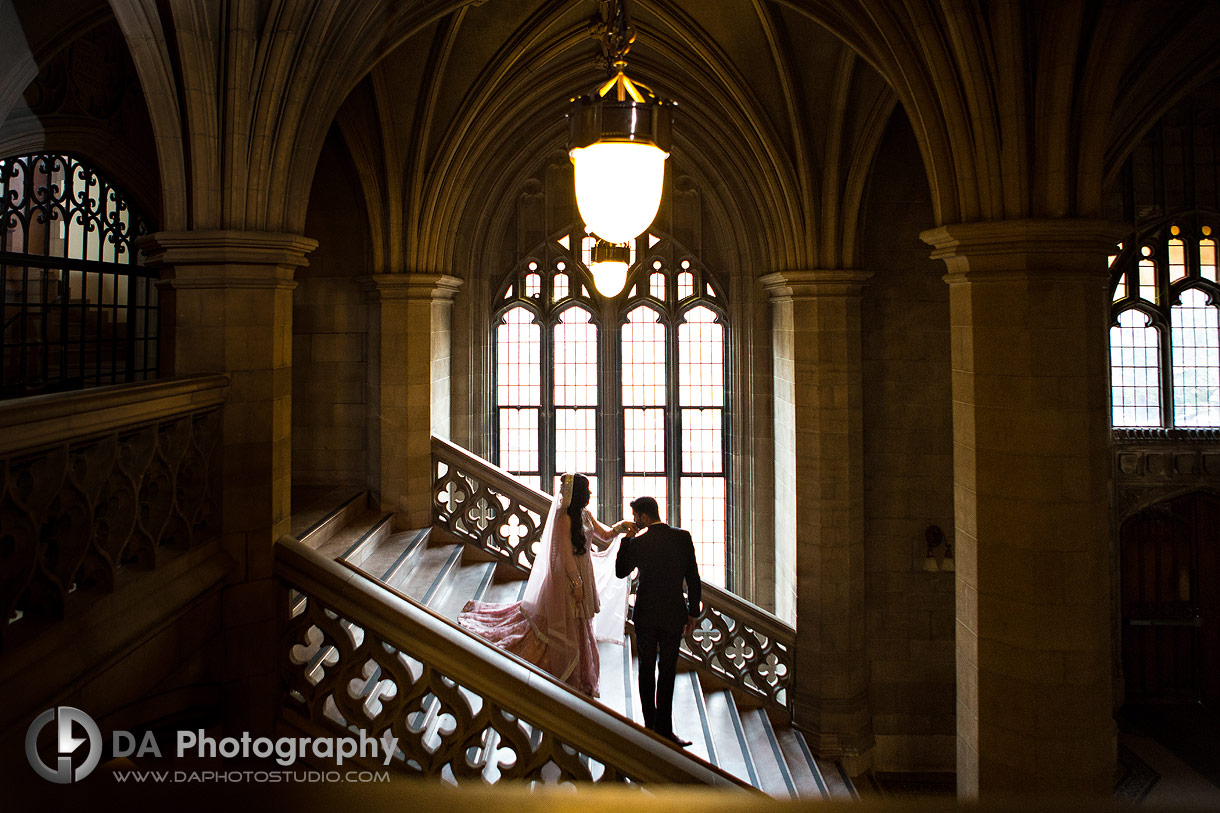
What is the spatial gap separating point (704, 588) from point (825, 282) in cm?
348

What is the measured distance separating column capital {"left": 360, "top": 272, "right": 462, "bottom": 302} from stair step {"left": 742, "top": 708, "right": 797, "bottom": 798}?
221 inches

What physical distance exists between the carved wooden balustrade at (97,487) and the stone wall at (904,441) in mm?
6913

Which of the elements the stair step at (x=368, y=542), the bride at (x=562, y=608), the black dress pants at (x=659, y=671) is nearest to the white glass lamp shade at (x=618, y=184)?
the bride at (x=562, y=608)

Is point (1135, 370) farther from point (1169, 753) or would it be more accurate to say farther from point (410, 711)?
point (410, 711)

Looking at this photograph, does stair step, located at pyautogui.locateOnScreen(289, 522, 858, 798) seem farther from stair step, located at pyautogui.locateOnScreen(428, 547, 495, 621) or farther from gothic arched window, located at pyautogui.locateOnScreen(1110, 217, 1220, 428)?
gothic arched window, located at pyautogui.locateOnScreen(1110, 217, 1220, 428)

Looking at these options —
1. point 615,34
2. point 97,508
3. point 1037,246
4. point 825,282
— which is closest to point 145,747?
point 97,508

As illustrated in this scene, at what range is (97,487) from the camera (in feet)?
11.3

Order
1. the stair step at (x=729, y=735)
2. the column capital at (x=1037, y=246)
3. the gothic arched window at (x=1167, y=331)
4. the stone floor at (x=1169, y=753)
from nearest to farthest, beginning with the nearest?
1. the column capital at (x=1037, y=246)
2. the stair step at (x=729, y=735)
3. the stone floor at (x=1169, y=753)
4. the gothic arched window at (x=1167, y=331)

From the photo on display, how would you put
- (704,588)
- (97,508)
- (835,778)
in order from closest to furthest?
(97,508)
(835,778)
(704,588)

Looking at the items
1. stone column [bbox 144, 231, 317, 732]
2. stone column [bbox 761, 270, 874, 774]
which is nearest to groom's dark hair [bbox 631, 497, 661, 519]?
stone column [bbox 144, 231, 317, 732]

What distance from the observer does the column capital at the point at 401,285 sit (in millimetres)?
9289

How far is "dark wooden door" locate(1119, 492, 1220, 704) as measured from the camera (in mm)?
11055

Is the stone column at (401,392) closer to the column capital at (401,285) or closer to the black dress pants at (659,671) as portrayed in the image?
the column capital at (401,285)

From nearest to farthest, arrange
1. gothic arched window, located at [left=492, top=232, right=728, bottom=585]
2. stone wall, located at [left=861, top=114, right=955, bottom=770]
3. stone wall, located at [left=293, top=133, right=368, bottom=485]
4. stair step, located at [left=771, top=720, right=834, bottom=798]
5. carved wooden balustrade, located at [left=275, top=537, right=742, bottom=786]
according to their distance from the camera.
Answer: carved wooden balustrade, located at [left=275, top=537, right=742, bottom=786] < stair step, located at [left=771, top=720, right=834, bottom=798] < stone wall, located at [left=861, top=114, right=955, bottom=770] < stone wall, located at [left=293, top=133, right=368, bottom=485] < gothic arched window, located at [left=492, top=232, right=728, bottom=585]
